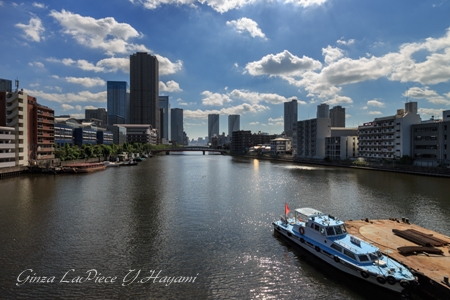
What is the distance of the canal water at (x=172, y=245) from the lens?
17.4 meters

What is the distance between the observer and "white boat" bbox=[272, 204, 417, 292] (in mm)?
16672

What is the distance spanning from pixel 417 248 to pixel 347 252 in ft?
16.8

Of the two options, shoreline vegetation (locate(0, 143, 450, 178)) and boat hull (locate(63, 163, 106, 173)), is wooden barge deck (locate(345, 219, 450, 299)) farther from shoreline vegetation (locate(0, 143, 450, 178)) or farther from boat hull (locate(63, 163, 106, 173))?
boat hull (locate(63, 163, 106, 173))

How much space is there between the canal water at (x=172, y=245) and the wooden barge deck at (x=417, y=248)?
2.35m

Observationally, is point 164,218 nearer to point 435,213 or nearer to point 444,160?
point 435,213

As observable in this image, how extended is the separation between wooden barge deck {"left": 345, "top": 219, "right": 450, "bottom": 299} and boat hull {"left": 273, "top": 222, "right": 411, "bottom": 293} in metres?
1.41

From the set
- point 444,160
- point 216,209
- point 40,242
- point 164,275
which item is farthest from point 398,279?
point 444,160

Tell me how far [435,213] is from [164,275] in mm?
35805

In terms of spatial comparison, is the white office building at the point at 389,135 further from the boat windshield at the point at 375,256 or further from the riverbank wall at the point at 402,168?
the boat windshield at the point at 375,256

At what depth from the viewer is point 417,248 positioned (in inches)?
765

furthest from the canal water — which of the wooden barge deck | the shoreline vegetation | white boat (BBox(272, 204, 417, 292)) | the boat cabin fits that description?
the shoreline vegetation

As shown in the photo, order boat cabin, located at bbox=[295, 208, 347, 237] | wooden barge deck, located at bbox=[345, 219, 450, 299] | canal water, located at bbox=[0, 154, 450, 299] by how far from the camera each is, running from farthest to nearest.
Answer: boat cabin, located at bbox=[295, 208, 347, 237] → canal water, located at bbox=[0, 154, 450, 299] → wooden barge deck, located at bbox=[345, 219, 450, 299]

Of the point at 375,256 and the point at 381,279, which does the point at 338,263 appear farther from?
the point at 381,279

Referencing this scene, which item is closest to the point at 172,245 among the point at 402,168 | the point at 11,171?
the point at 11,171
